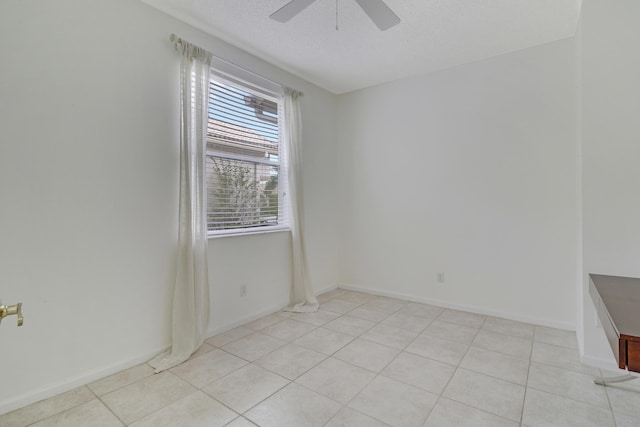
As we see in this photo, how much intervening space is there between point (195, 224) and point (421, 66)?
2814mm

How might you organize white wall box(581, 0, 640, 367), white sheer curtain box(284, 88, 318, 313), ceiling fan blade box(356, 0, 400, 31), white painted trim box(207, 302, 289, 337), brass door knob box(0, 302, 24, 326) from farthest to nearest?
1. white sheer curtain box(284, 88, 318, 313)
2. white painted trim box(207, 302, 289, 337)
3. white wall box(581, 0, 640, 367)
4. ceiling fan blade box(356, 0, 400, 31)
5. brass door knob box(0, 302, 24, 326)

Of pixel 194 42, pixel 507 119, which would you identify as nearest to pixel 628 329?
pixel 507 119

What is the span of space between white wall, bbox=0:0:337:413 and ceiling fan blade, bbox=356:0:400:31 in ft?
4.92

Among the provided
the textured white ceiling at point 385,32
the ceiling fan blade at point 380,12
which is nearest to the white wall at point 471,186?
the textured white ceiling at point 385,32

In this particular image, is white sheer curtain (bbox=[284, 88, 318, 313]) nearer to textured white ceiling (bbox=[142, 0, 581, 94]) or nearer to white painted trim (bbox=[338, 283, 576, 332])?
textured white ceiling (bbox=[142, 0, 581, 94])

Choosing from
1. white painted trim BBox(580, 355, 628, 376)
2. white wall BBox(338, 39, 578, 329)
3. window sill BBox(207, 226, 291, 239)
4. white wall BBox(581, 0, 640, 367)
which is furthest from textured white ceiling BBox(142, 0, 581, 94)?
white painted trim BBox(580, 355, 628, 376)

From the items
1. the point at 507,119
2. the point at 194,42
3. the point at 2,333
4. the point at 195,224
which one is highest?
the point at 194,42

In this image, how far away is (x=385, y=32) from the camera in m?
2.67

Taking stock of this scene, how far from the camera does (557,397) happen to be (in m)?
1.84

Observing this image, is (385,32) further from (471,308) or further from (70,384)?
(70,384)

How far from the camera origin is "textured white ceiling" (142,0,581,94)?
92.0 inches

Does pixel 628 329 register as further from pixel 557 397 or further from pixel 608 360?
pixel 608 360

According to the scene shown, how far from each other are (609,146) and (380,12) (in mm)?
1781

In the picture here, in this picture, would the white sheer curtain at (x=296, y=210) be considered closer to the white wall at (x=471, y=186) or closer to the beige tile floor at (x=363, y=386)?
the beige tile floor at (x=363, y=386)
